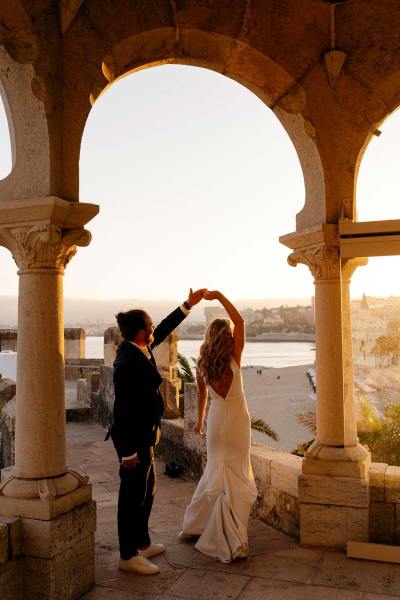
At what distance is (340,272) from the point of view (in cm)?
387

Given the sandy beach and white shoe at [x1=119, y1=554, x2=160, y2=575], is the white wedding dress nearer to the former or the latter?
white shoe at [x1=119, y1=554, x2=160, y2=575]

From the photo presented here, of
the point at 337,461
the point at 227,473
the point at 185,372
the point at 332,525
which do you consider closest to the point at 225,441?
the point at 227,473

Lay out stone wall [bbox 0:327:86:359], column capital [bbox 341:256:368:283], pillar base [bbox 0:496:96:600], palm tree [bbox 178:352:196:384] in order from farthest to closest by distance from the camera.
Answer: stone wall [bbox 0:327:86:359]
palm tree [bbox 178:352:196:384]
column capital [bbox 341:256:368:283]
pillar base [bbox 0:496:96:600]

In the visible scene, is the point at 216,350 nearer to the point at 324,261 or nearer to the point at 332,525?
the point at 324,261

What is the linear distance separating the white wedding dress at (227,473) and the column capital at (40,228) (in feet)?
4.08

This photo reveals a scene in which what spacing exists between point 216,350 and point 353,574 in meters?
1.48

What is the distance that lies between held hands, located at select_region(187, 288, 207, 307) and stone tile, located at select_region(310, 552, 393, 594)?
1.75m

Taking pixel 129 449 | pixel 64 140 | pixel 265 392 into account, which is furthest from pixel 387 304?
pixel 265 392

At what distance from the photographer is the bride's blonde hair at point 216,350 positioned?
135 inches

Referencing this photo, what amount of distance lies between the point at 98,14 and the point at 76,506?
274cm

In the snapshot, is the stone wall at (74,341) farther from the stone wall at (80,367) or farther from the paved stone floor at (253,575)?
the paved stone floor at (253,575)

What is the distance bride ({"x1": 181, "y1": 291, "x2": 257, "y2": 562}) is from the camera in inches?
135

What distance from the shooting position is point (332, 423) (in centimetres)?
381

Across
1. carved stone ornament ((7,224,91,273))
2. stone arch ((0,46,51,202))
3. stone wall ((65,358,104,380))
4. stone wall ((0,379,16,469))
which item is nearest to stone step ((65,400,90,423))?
stone wall ((0,379,16,469))
